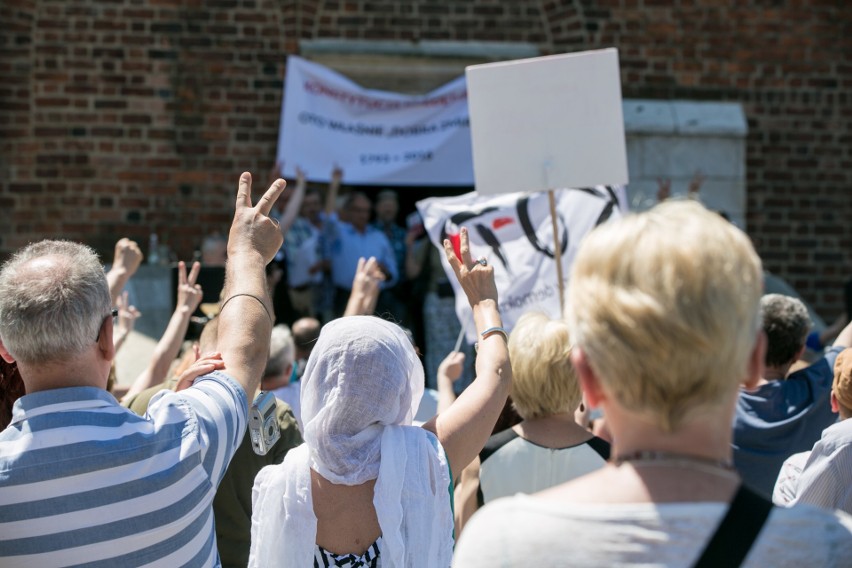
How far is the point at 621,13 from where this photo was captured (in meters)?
7.77

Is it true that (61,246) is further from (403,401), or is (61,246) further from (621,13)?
(621,13)

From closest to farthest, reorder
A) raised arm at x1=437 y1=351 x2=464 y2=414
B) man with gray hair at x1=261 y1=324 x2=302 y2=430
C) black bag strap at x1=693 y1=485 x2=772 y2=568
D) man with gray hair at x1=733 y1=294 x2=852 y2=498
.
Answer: black bag strap at x1=693 y1=485 x2=772 y2=568 → man with gray hair at x1=733 y1=294 x2=852 y2=498 → raised arm at x1=437 y1=351 x2=464 y2=414 → man with gray hair at x1=261 y1=324 x2=302 y2=430

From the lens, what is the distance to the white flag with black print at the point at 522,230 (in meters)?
5.00

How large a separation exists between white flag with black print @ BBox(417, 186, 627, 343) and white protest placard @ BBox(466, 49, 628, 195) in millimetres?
702

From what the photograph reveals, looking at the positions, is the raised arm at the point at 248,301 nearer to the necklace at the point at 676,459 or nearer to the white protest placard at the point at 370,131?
the necklace at the point at 676,459

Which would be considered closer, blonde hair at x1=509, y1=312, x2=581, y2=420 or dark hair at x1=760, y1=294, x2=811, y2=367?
blonde hair at x1=509, y1=312, x2=581, y2=420

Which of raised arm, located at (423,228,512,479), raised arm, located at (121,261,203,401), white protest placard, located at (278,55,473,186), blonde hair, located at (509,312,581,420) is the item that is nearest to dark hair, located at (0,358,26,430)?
raised arm, located at (423,228,512,479)

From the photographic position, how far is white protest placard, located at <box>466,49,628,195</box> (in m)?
4.29

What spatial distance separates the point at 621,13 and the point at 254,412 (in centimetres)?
640

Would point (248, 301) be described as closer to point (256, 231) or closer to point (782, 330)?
point (256, 231)

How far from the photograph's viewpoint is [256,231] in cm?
205

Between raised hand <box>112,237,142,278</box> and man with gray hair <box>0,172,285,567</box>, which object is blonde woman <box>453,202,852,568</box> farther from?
raised hand <box>112,237,142,278</box>

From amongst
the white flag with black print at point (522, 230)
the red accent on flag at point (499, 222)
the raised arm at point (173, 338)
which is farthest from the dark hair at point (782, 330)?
the red accent on flag at point (499, 222)

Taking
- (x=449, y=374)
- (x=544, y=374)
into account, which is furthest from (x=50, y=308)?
(x=449, y=374)
